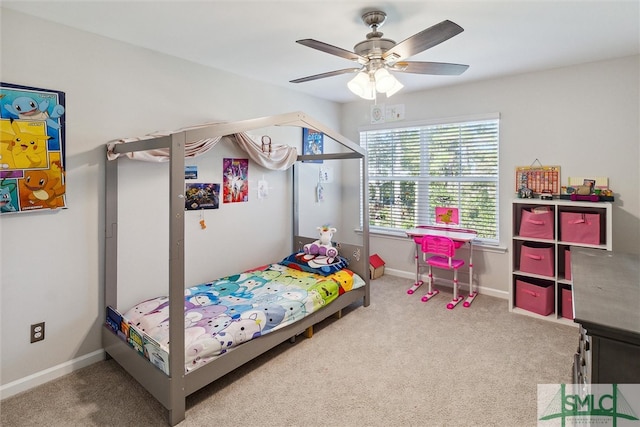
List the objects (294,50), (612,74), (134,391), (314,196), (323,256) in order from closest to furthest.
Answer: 1. (134,391)
2. (294,50)
3. (612,74)
4. (323,256)
5. (314,196)

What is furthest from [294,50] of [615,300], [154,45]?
[615,300]

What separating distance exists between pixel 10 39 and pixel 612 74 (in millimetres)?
4732

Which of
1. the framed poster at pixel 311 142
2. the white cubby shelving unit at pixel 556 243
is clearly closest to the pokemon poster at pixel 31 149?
the framed poster at pixel 311 142

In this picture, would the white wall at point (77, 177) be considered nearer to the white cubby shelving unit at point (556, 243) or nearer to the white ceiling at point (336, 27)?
the white ceiling at point (336, 27)

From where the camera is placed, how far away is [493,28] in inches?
96.1

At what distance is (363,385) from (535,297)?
212cm

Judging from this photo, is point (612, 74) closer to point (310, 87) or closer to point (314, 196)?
point (310, 87)

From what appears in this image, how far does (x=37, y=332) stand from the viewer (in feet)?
7.62

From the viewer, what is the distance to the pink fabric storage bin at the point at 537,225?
3.27m

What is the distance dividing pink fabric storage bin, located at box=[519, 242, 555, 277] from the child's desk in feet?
1.68

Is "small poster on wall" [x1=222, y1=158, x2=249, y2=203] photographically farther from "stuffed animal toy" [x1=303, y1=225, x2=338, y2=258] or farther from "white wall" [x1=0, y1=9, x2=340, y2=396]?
"stuffed animal toy" [x1=303, y1=225, x2=338, y2=258]

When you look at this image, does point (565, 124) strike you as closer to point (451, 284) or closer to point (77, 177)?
point (451, 284)

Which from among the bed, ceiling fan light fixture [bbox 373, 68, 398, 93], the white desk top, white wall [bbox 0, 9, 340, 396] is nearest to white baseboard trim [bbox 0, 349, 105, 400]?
white wall [bbox 0, 9, 340, 396]

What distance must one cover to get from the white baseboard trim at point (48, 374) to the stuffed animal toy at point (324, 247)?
206cm
